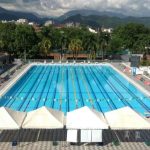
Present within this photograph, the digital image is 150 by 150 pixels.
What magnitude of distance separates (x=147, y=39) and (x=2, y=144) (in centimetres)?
5006

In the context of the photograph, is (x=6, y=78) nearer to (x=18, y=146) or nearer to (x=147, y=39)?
(x=18, y=146)

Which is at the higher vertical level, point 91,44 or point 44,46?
point 44,46

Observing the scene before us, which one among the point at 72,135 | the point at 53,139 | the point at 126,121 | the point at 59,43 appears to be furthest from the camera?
the point at 59,43

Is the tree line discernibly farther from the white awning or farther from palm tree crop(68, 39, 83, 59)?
the white awning

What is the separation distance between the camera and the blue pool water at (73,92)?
2303cm

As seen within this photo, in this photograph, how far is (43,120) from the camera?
47.1 ft

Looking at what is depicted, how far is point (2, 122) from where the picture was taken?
14.1m

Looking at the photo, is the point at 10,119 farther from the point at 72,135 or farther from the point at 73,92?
the point at 73,92

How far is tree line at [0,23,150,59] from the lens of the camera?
47.8 m

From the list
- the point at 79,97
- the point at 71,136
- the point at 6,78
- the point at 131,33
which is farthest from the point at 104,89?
the point at 131,33

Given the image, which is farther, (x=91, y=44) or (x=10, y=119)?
(x=91, y=44)

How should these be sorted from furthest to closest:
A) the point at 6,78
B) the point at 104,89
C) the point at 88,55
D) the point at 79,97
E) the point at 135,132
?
the point at 88,55 < the point at 6,78 < the point at 104,89 < the point at 79,97 < the point at 135,132

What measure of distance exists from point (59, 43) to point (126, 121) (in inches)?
1712

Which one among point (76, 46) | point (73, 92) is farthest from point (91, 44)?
point (73, 92)
